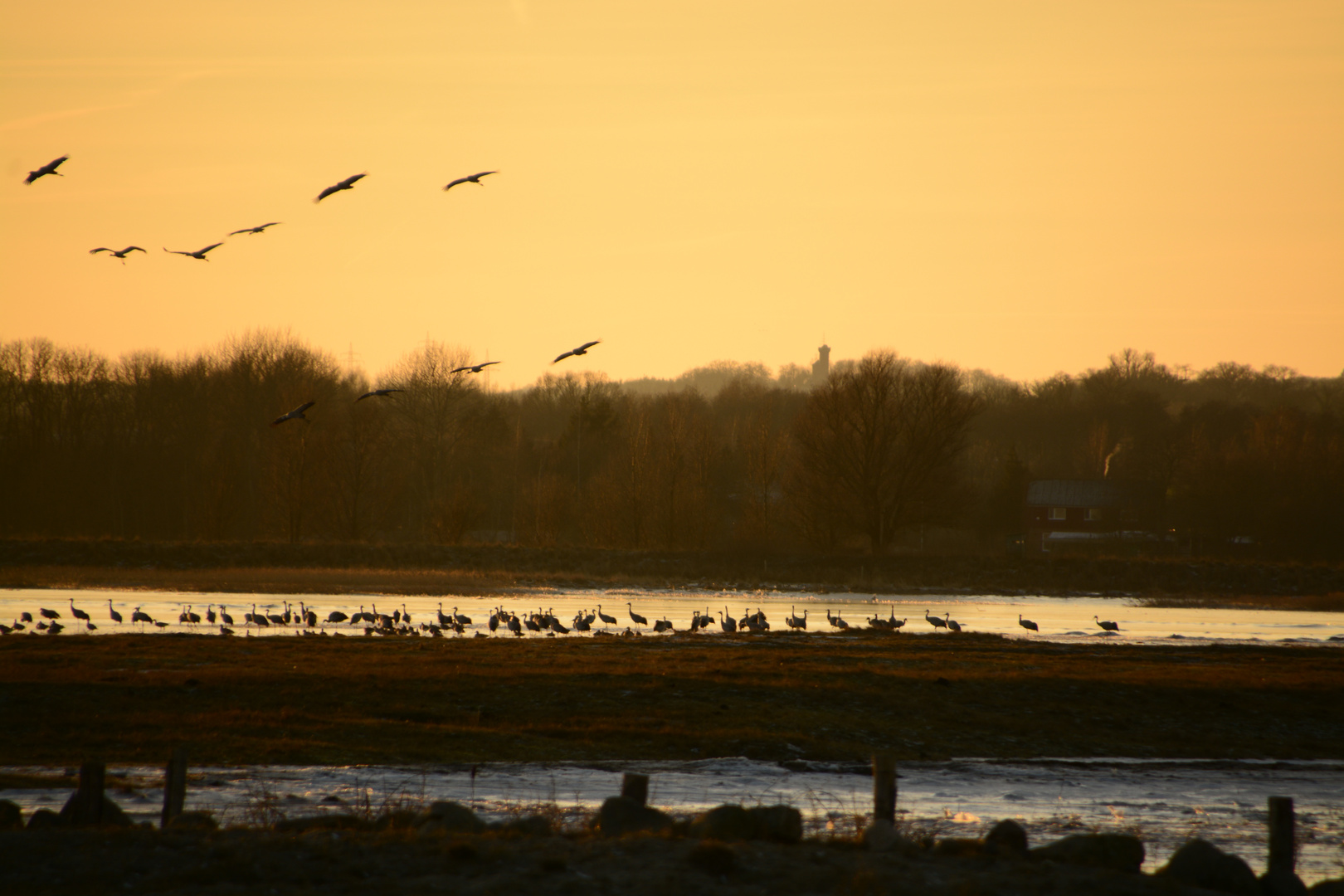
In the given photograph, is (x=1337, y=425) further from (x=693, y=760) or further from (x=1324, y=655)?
(x=693, y=760)

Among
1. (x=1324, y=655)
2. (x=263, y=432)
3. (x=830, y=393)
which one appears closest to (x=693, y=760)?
(x=1324, y=655)

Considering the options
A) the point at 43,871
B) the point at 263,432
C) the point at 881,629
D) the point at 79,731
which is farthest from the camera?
the point at 263,432

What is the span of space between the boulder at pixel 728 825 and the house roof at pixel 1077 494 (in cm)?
7982

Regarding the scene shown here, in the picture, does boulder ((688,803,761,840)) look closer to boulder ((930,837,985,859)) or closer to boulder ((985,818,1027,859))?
boulder ((930,837,985,859))

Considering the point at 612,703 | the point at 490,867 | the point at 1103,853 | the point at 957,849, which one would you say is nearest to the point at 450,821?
the point at 490,867

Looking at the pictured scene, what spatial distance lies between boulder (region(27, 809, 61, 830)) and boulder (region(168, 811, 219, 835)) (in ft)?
3.25

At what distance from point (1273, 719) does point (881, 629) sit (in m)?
13.4

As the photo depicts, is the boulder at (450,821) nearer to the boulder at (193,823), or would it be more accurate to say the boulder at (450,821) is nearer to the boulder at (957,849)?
the boulder at (193,823)

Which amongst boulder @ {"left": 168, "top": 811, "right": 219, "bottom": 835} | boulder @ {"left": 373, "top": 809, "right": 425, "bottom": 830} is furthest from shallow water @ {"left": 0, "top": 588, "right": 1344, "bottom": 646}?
boulder @ {"left": 373, "top": 809, "right": 425, "bottom": 830}

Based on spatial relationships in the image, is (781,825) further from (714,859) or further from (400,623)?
(400,623)

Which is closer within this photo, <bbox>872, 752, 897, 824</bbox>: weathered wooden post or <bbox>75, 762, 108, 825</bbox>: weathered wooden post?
<bbox>75, 762, 108, 825</bbox>: weathered wooden post

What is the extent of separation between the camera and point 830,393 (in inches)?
2525

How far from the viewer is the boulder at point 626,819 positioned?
969 cm

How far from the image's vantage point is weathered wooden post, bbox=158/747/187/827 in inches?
393
